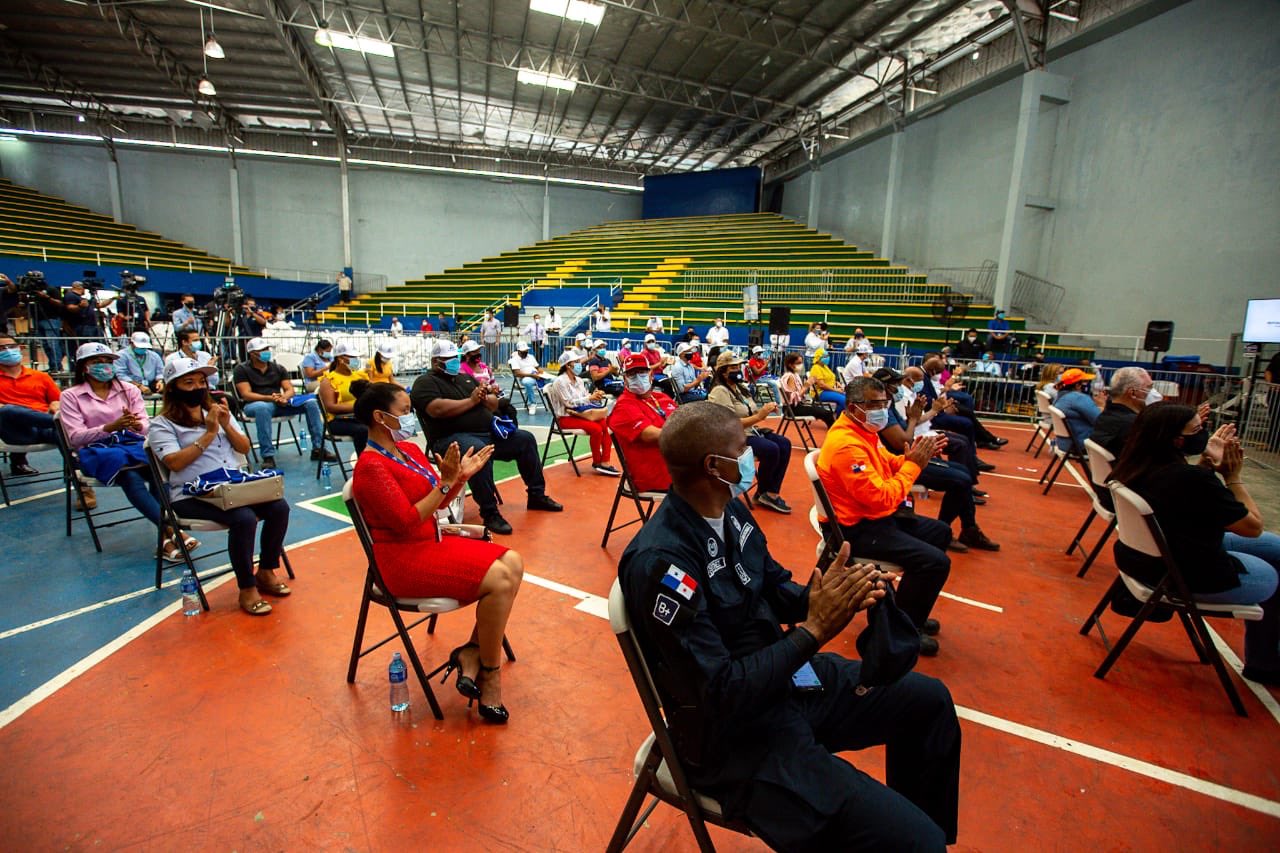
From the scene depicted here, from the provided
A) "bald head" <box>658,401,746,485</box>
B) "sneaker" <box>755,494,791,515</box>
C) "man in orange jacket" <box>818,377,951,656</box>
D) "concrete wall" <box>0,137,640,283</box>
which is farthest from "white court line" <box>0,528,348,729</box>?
"concrete wall" <box>0,137,640,283</box>

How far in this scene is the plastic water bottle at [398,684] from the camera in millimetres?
2676

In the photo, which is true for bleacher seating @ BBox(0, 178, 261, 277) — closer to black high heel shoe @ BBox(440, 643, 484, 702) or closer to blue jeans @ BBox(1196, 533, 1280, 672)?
black high heel shoe @ BBox(440, 643, 484, 702)

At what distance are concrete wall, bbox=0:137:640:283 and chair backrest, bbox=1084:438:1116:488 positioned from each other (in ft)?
87.8

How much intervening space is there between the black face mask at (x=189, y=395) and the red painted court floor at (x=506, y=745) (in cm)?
125

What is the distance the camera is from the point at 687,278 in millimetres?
21531

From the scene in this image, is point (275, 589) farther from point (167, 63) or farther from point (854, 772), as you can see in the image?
point (167, 63)

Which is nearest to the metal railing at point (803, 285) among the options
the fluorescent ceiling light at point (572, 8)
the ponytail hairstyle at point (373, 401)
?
the fluorescent ceiling light at point (572, 8)

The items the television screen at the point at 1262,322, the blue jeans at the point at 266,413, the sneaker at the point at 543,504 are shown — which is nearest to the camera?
the sneaker at the point at 543,504

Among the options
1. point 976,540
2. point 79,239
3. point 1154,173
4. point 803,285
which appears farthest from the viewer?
point 79,239

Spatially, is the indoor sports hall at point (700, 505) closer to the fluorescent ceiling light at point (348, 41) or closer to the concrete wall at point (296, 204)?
the fluorescent ceiling light at point (348, 41)

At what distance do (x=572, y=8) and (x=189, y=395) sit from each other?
14065 mm

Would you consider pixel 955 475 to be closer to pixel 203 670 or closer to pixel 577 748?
pixel 577 748

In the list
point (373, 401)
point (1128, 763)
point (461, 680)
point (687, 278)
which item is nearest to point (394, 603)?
point (461, 680)

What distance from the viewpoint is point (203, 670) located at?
2.96 metres
